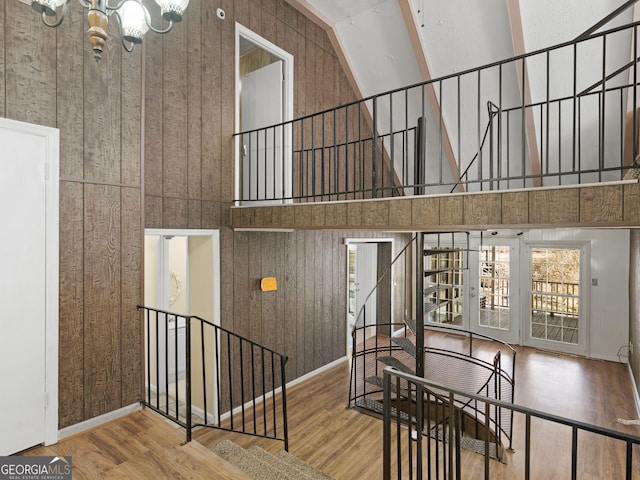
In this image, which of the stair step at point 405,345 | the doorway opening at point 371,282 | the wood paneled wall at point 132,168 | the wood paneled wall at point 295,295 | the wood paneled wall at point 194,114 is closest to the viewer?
the wood paneled wall at point 132,168

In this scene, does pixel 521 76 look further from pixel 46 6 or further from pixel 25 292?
pixel 25 292

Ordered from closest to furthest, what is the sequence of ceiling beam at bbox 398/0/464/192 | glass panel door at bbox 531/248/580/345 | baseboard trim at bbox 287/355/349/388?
ceiling beam at bbox 398/0/464/192 < baseboard trim at bbox 287/355/349/388 < glass panel door at bbox 531/248/580/345

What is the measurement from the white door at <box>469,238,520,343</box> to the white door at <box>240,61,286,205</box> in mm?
4309

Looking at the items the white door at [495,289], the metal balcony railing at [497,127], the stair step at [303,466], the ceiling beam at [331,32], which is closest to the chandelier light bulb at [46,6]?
the metal balcony railing at [497,127]

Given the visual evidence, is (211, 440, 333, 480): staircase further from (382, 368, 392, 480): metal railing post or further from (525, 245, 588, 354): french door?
(525, 245, 588, 354): french door

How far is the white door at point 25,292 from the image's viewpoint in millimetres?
2482

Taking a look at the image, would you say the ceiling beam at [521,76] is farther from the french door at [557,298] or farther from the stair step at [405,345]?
the stair step at [405,345]

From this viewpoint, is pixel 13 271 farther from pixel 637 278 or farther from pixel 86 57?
pixel 637 278

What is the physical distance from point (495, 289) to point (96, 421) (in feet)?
23.2

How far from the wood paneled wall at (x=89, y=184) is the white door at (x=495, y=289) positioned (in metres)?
6.11

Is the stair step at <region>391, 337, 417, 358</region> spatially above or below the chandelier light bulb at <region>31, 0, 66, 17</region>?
below

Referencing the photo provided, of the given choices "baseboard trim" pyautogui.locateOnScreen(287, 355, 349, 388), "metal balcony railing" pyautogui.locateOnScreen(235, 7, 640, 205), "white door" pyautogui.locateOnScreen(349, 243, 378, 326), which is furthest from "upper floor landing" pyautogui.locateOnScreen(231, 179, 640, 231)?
"white door" pyautogui.locateOnScreen(349, 243, 378, 326)

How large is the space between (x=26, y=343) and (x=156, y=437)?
3.66 feet

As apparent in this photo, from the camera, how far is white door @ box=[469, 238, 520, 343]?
7.30 metres
